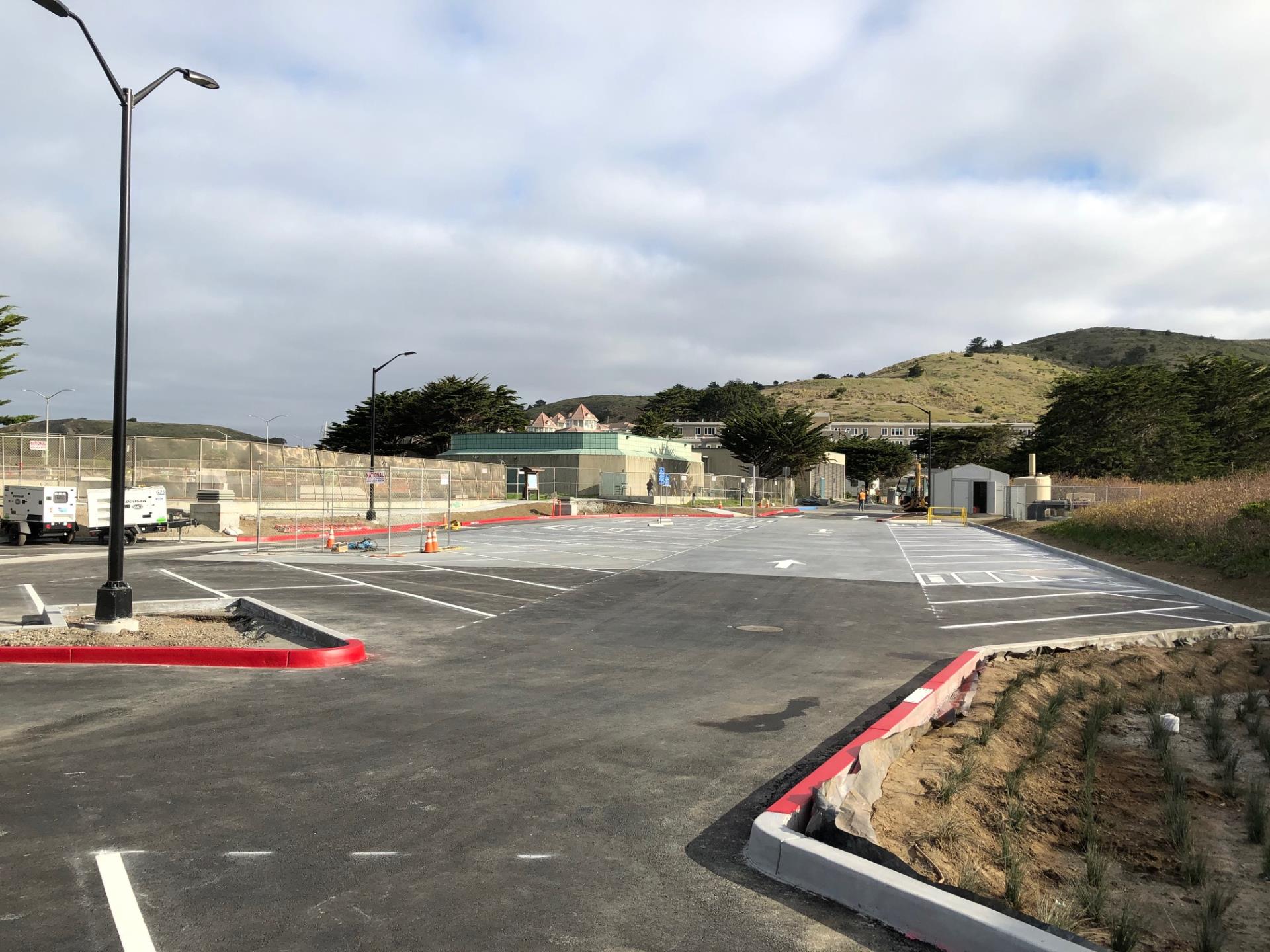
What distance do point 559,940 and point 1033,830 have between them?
3.48m

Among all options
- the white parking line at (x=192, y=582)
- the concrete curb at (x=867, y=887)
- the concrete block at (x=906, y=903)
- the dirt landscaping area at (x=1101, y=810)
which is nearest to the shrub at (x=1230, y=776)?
the dirt landscaping area at (x=1101, y=810)

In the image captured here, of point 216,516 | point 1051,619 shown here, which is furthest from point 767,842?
point 216,516

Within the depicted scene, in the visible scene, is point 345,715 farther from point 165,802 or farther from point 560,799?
point 560,799

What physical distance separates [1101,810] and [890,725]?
66.0 inches

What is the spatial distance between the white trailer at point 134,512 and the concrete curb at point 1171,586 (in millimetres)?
29747

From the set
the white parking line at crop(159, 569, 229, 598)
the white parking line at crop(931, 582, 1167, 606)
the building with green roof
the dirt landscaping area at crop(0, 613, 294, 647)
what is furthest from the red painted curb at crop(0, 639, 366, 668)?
the building with green roof

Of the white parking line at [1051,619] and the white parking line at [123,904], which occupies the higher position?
the white parking line at [123,904]

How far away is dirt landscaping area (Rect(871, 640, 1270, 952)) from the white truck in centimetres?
2982

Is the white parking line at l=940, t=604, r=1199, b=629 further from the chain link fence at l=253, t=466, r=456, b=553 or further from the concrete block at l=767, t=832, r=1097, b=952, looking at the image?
the chain link fence at l=253, t=466, r=456, b=553

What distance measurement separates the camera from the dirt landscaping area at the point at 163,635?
11367mm

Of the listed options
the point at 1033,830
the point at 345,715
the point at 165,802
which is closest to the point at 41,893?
the point at 165,802

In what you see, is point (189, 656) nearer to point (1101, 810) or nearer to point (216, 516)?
point (1101, 810)

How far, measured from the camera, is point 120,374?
40.2 ft

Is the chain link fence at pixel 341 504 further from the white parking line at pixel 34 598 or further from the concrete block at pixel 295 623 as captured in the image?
the concrete block at pixel 295 623
